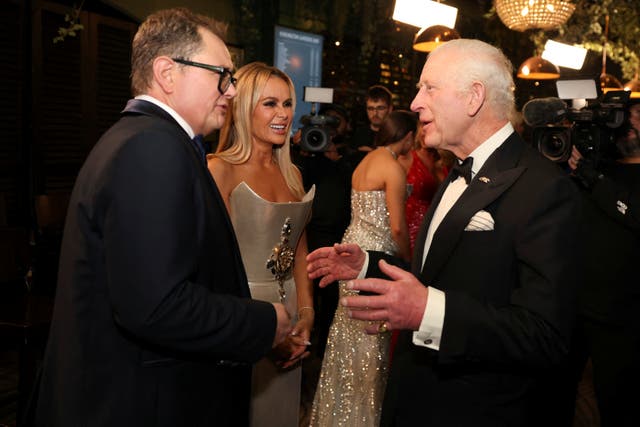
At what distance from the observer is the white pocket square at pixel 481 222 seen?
1457 millimetres

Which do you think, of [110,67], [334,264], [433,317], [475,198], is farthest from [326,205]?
[433,317]

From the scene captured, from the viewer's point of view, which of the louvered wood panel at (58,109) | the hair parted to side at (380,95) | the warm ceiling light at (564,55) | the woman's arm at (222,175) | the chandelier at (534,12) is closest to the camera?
the woman's arm at (222,175)

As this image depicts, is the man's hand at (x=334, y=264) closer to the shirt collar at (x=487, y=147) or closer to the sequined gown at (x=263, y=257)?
the shirt collar at (x=487, y=147)

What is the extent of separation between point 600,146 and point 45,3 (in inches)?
156

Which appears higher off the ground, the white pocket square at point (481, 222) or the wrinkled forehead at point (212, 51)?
the wrinkled forehead at point (212, 51)

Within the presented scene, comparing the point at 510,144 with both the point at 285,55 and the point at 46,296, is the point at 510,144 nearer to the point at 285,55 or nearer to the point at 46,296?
the point at 46,296

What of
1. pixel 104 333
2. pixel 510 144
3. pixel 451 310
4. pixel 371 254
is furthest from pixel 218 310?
pixel 510 144

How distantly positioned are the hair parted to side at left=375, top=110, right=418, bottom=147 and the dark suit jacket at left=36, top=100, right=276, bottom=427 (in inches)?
103

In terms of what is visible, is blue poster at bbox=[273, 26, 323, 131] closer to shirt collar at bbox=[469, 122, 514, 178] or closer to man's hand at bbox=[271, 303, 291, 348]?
shirt collar at bbox=[469, 122, 514, 178]

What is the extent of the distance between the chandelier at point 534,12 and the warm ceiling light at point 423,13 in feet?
2.19

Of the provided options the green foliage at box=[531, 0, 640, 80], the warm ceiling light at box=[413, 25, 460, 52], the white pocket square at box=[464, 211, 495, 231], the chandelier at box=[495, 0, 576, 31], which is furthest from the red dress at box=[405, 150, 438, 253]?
the green foliage at box=[531, 0, 640, 80]

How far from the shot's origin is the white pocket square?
4.78 ft

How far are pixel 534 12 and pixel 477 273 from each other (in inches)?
170

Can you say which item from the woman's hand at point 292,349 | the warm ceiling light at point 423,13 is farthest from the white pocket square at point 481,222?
the warm ceiling light at point 423,13
